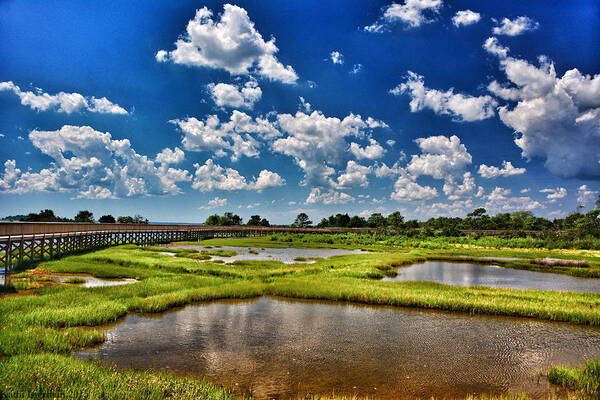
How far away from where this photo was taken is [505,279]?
Result: 33219mm

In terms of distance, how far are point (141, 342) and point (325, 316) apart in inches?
376

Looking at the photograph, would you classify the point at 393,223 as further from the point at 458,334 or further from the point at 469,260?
the point at 458,334

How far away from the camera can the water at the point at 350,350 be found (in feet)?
36.1

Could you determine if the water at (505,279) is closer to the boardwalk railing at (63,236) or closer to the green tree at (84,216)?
the boardwalk railing at (63,236)

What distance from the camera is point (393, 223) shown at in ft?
471

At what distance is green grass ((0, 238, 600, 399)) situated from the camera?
356 inches

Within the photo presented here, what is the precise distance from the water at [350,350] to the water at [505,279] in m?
13.0

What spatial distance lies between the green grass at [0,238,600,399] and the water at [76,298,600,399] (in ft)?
4.05

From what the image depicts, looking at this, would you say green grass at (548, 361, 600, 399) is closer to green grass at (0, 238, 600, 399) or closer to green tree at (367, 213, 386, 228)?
green grass at (0, 238, 600, 399)

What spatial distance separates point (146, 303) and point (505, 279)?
33.3m

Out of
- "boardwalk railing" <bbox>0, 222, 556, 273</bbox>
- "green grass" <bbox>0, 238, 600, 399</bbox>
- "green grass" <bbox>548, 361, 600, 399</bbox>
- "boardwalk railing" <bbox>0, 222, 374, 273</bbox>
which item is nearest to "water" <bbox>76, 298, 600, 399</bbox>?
"green grass" <bbox>548, 361, 600, 399</bbox>

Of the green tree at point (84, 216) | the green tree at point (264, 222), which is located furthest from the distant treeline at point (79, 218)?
the green tree at point (264, 222)

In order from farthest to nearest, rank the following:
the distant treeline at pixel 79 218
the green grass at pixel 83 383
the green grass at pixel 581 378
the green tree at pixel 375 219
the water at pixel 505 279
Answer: the green tree at pixel 375 219, the distant treeline at pixel 79 218, the water at pixel 505 279, the green grass at pixel 581 378, the green grass at pixel 83 383

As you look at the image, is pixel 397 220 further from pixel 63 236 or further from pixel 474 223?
pixel 63 236
